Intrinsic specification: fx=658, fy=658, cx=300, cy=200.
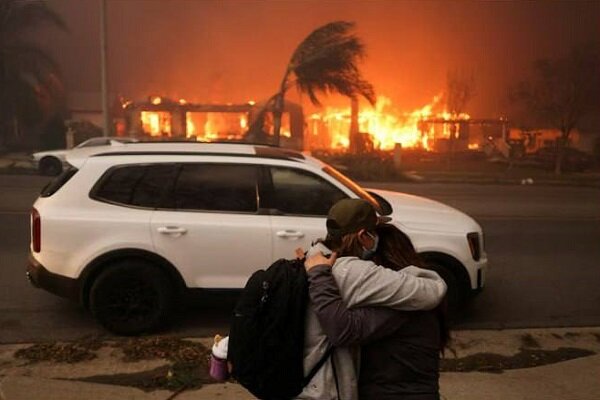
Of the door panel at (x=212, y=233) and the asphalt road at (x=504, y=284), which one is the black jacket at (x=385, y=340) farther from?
the asphalt road at (x=504, y=284)

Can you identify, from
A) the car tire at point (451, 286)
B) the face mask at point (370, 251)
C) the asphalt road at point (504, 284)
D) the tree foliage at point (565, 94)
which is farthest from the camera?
the tree foliage at point (565, 94)

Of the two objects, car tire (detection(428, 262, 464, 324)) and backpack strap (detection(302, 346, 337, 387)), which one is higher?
backpack strap (detection(302, 346, 337, 387))

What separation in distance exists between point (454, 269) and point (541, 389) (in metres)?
1.49

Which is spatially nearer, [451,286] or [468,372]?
[468,372]

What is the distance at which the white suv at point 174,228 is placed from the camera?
498cm

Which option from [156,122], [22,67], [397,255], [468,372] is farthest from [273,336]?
[22,67]

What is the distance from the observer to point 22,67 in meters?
28.4

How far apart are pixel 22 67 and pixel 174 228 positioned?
87.0 feet

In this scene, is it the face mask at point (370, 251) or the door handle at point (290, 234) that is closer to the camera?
the face mask at point (370, 251)

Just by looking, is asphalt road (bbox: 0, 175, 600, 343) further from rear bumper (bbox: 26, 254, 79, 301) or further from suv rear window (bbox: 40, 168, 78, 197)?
suv rear window (bbox: 40, 168, 78, 197)

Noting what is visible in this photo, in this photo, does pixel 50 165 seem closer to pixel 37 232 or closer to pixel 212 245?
pixel 37 232

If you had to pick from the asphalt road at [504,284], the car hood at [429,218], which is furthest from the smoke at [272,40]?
the car hood at [429,218]

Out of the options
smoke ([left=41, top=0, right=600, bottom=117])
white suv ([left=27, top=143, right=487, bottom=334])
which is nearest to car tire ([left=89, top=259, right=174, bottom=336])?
white suv ([left=27, top=143, right=487, bottom=334])

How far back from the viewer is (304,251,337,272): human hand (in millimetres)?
1990
